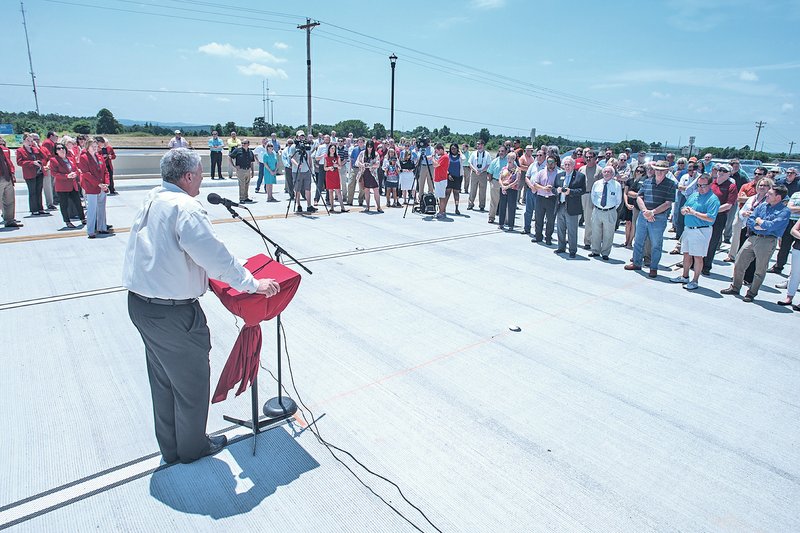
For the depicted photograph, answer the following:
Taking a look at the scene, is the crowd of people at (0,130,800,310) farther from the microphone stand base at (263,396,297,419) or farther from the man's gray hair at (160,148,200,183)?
the man's gray hair at (160,148,200,183)

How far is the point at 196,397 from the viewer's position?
269 cm

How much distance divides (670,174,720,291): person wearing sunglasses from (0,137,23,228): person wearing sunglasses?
11.4 meters

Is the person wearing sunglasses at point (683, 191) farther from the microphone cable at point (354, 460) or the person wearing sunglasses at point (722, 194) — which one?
the microphone cable at point (354, 460)

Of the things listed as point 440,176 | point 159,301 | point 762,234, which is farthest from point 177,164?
point 440,176

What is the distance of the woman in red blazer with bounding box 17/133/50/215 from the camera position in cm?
905

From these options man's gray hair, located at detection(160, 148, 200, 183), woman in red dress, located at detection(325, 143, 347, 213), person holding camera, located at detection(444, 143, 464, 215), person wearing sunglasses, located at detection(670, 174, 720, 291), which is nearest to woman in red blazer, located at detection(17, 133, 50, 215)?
woman in red dress, located at detection(325, 143, 347, 213)

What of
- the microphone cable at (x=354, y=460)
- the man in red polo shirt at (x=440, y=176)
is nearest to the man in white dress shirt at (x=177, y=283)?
the microphone cable at (x=354, y=460)

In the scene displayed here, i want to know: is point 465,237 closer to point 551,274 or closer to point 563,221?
point 563,221

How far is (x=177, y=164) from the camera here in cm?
253

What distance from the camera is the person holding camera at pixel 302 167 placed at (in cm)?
1030

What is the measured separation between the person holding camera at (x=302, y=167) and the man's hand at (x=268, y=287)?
7.84 meters

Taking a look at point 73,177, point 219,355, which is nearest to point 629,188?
point 219,355

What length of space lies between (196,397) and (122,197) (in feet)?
38.5

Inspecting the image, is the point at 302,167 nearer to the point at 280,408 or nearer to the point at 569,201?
the point at 569,201
